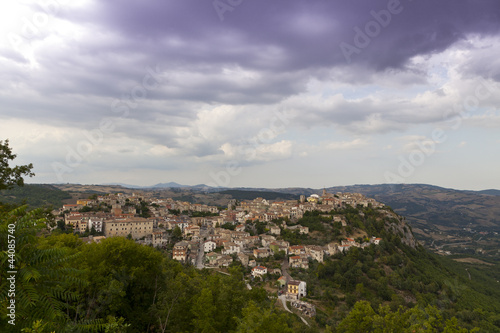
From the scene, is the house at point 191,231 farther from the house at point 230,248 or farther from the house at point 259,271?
the house at point 259,271

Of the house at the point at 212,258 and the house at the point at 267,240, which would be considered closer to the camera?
the house at the point at 212,258

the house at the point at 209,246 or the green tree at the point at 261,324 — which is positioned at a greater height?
the green tree at the point at 261,324

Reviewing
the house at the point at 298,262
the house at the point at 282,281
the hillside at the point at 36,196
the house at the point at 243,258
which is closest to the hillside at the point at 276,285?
the house at the point at 298,262

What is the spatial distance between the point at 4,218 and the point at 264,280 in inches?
1970

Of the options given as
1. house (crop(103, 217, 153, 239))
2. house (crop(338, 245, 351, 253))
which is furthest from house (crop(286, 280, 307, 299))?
house (crop(103, 217, 153, 239))

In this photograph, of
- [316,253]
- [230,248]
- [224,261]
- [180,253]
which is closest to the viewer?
[224,261]

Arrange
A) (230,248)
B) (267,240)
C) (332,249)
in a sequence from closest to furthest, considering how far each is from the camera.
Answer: (230,248), (332,249), (267,240)

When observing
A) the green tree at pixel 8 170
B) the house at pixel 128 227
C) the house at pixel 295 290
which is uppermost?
the green tree at pixel 8 170

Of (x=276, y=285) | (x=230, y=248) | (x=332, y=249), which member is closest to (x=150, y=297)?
(x=276, y=285)

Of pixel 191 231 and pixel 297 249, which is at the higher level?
pixel 191 231

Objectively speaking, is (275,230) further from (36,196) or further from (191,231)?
(36,196)

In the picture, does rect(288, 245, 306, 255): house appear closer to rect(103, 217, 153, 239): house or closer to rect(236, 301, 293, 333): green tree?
rect(103, 217, 153, 239): house

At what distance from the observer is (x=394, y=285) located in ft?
172

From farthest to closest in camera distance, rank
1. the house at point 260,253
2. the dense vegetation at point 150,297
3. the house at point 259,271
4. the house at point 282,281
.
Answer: the house at point 260,253, the house at point 259,271, the house at point 282,281, the dense vegetation at point 150,297
